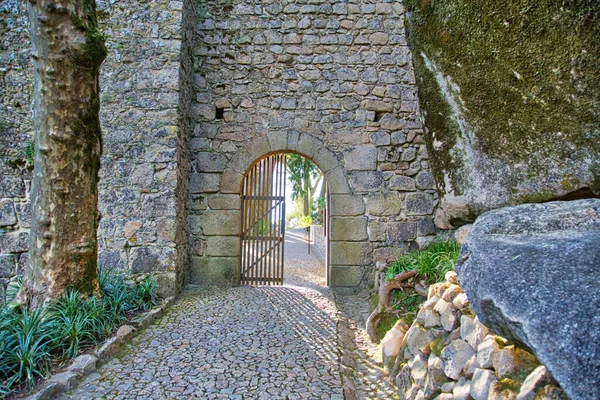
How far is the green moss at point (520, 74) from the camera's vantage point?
1480 mm

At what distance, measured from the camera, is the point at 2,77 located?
15.1 ft

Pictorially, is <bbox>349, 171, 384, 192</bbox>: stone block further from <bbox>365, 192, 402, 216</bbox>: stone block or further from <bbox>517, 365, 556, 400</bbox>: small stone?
<bbox>517, 365, 556, 400</bbox>: small stone

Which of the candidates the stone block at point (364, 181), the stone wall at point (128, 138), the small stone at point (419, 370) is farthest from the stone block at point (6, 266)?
the small stone at point (419, 370)

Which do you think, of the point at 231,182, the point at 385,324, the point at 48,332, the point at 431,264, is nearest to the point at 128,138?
the point at 231,182

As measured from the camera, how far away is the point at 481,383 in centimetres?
169

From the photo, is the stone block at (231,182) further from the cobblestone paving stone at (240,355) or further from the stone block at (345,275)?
the stone block at (345,275)

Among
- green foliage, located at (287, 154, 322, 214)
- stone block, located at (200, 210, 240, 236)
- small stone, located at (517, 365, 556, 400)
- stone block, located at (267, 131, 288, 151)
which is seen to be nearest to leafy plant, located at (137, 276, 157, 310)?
stone block, located at (200, 210, 240, 236)

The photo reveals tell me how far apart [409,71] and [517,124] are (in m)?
3.76

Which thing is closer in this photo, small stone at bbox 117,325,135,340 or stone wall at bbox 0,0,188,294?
small stone at bbox 117,325,135,340

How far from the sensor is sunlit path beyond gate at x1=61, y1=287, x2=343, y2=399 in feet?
7.55

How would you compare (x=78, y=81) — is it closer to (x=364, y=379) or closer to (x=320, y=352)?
(x=320, y=352)

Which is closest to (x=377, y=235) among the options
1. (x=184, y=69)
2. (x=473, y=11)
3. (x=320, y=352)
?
(x=320, y=352)

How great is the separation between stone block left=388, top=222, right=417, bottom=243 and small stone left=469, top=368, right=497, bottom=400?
3156mm

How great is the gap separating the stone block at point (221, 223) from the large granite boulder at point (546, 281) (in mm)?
3608
